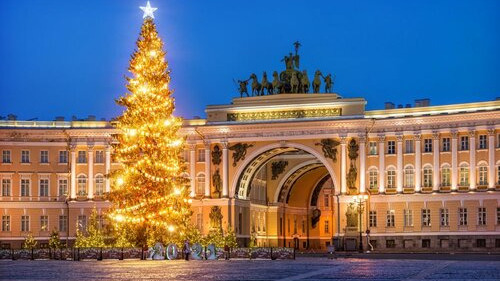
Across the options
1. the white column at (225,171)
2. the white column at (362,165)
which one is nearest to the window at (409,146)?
the white column at (362,165)

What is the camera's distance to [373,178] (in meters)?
90.1

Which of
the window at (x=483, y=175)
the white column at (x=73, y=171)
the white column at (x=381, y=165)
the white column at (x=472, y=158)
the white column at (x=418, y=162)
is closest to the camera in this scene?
the window at (x=483, y=175)

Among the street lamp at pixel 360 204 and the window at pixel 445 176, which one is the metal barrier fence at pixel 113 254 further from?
the window at pixel 445 176

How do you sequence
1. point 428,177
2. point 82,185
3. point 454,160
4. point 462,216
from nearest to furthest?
point 462,216 < point 454,160 < point 428,177 < point 82,185

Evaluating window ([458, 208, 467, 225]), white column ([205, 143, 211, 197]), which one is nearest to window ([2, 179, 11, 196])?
white column ([205, 143, 211, 197])

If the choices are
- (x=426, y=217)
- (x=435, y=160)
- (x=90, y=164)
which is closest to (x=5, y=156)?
(x=90, y=164)

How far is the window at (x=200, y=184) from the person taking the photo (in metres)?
95.2

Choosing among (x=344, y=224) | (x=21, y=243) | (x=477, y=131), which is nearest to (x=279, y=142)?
(x=344, y=224)

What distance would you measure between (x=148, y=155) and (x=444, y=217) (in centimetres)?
3225

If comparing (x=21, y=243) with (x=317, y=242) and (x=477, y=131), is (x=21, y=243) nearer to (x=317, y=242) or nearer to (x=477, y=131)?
(x=317, y=242)

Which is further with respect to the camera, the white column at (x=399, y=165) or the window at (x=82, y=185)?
the window at (x=82, y=185)

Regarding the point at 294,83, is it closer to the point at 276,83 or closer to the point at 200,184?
the point at 276,83

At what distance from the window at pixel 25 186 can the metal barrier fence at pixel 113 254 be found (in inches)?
1187

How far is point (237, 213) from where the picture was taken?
9450 centimetres
